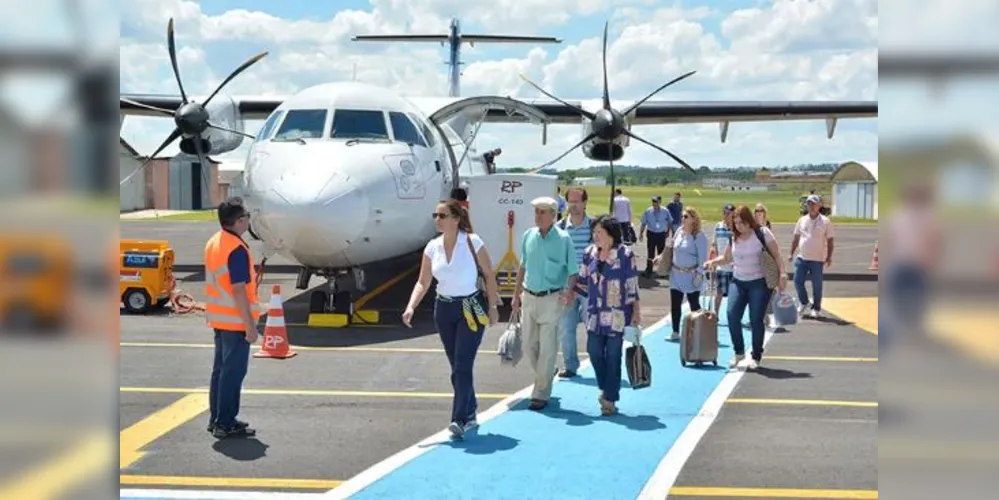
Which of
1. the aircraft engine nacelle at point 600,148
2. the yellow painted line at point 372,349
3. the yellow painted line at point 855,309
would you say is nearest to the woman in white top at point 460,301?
the yellow painted line at point 372,349

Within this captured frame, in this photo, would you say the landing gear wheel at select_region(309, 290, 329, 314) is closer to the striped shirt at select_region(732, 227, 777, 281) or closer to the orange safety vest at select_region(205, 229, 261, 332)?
the orange safety vest at select_region(205, 229, 261, 332)

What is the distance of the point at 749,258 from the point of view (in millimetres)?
8398

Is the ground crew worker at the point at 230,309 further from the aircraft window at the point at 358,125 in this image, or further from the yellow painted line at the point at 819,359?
the yellow painted line at the point at 819,359

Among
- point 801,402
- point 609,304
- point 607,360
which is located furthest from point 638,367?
point 801,402

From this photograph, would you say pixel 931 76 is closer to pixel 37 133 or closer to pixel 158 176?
pixel 37 133

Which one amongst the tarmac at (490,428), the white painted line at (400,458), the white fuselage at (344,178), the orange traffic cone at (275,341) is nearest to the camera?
the white painted line at (400,458)

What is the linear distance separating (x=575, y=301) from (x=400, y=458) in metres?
2.76

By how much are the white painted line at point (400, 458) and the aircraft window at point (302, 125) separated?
483 centimetres

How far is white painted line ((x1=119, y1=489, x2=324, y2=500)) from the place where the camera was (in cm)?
503

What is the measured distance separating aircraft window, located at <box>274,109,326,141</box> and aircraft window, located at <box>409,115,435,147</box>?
4.47 ft

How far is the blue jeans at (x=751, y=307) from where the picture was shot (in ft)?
27.7

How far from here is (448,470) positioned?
18.1 ft

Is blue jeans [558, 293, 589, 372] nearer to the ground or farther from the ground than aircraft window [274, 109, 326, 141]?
nearer to the ground

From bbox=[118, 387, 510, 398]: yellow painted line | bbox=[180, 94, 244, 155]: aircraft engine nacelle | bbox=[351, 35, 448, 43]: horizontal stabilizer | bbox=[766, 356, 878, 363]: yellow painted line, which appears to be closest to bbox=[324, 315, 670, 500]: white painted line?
bbox=[118, 387, 510, 398]: yellow painted line
